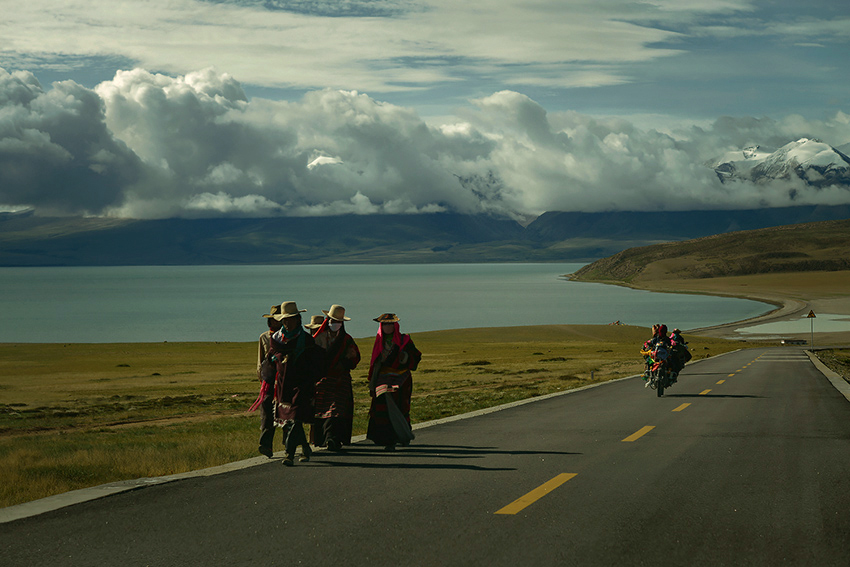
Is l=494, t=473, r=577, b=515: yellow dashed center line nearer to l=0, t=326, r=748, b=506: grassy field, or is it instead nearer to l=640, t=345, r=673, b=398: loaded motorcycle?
l=0, t=326, r=748, b=506: grassy field

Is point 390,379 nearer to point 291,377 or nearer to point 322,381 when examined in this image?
point 322,381

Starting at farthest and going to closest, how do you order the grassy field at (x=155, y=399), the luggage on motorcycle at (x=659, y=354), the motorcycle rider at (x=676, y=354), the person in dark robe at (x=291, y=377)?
the motorcycle rider at (x=676, y=354), the luggage on motorcycle at (x=659, y=354), the grassy field at (x=155, y=399), the person in dark robe at (x=291, y=377)

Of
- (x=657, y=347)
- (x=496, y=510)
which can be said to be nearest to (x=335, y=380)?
(x=496, y=510)

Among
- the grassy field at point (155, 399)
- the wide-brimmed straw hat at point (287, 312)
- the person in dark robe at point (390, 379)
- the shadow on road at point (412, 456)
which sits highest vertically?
the wide-brimmed straw hat at point (287, 312)

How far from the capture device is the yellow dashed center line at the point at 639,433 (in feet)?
47.2

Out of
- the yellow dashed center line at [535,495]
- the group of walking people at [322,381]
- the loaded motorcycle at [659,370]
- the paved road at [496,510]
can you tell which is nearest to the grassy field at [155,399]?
the group of walking people at [322,381]

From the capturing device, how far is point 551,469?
1120cm

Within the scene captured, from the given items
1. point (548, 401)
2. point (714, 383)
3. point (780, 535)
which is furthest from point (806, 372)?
point (780, 535)

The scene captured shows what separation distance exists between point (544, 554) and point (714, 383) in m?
25.3

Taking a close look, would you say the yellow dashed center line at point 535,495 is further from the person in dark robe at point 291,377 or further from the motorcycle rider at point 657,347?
the motorcycle rider at point 657,347

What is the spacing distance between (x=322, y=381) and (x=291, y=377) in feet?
2.66

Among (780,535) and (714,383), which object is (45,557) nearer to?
(780,535)

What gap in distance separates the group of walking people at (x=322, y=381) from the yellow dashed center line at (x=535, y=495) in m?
3.07

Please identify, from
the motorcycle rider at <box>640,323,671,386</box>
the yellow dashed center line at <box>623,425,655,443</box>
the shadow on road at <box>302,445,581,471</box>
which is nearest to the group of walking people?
the shadow on road at <box>302,445,581,471</box>
